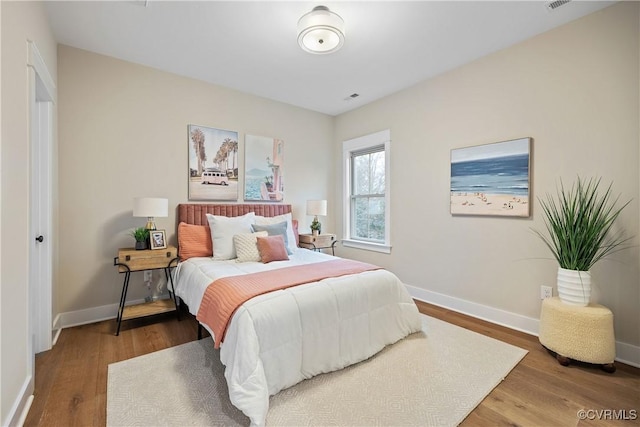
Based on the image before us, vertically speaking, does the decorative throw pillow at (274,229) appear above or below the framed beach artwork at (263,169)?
below

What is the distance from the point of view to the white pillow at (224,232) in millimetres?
2957

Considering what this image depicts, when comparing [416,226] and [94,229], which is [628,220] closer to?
[416,226]

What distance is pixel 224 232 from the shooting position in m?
3.03

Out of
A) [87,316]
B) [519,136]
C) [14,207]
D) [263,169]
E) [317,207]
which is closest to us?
[14,207]

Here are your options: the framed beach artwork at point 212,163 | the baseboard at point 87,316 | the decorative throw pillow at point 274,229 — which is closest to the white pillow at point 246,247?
the decorative throw pillow at point 274,229

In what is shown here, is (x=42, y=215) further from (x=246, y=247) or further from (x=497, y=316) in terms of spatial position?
(x=497, y=316)

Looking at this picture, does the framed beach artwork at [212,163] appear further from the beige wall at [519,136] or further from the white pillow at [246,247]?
the beige wall at [519,136]

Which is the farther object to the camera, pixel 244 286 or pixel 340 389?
pixel 244 286

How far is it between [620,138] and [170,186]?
13.8 feet

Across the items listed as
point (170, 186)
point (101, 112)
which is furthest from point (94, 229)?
point (101, 112)

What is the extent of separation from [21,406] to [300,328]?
1572 mm

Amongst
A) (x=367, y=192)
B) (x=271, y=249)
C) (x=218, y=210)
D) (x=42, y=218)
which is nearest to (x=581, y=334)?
(x=271, y=249)

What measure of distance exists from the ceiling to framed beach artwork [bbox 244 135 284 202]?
835 mm

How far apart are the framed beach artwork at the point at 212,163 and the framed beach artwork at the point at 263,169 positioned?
0.59ft
